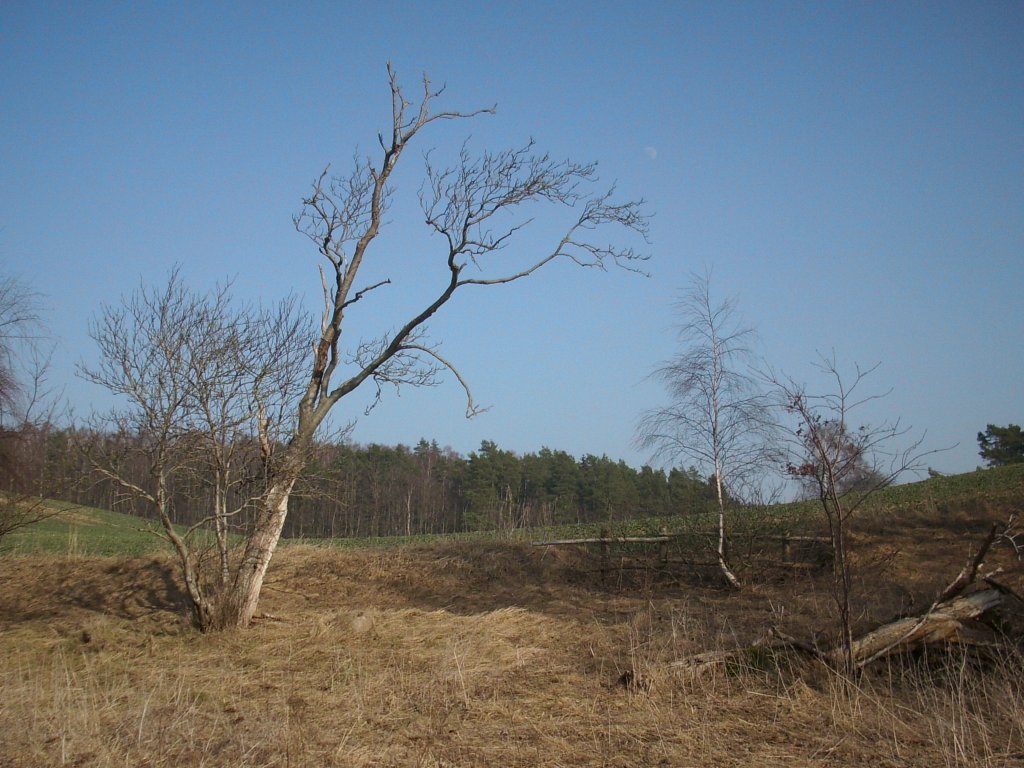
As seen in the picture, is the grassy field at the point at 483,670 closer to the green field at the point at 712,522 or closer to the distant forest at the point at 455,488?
the green field at the point at 712,522

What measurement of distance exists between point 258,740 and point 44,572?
9.57 metres

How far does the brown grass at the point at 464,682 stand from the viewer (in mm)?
4864

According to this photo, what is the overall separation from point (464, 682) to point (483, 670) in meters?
0.64

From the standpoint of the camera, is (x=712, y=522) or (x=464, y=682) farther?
(x=712, y=522)

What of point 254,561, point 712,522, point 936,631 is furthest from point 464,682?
point 712,522

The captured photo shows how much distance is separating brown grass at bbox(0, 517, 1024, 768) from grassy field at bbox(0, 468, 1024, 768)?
1.2 inches

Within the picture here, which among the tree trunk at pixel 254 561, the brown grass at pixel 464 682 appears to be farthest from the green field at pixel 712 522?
the tree trunk at pixel 254 561

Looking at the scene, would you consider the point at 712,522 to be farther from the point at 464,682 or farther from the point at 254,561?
the point at 254,561

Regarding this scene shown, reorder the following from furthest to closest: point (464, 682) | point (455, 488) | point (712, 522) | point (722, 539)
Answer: point (455, 488) → point (712, 522) → point (722, 539) → point (464, 682)

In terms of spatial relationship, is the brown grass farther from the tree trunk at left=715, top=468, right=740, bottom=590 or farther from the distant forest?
the distant forest

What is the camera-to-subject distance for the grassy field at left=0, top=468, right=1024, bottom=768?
16.1 ft

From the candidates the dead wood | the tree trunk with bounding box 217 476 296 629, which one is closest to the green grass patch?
the tree trunk with bounding box 217 476 296 629

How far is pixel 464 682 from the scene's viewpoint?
682cm

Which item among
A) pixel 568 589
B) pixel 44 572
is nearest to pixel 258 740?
pixel 568 589
